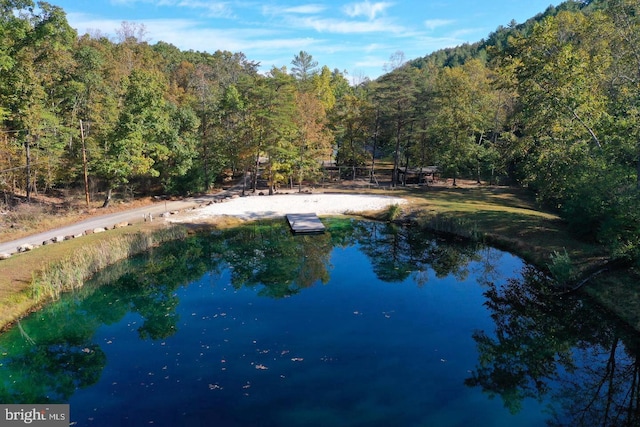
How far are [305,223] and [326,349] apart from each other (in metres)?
16.4

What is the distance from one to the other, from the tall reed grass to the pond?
26.1 inches

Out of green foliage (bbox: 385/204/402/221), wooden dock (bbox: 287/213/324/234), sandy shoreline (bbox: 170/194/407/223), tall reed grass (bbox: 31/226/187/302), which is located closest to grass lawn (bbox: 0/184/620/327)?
tall reed grass (bbox: 31/226/187/302)

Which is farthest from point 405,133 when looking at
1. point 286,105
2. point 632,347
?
point 632,347

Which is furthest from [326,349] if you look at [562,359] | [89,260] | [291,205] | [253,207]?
[291,205]

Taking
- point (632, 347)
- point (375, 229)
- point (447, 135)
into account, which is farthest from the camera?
point (447, 135)

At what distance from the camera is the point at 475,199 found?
3566 centimetres

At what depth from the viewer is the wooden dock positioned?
28938mm

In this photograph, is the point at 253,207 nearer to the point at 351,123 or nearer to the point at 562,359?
the point at 351,123

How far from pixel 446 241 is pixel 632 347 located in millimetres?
13021

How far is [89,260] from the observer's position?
2066 cm

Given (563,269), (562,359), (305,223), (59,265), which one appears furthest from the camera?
(305,223)

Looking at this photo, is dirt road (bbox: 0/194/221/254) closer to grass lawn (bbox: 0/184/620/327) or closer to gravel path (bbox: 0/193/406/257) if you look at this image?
gravel path (bbox: 0/193/406/257)

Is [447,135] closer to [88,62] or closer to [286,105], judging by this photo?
[286,105]

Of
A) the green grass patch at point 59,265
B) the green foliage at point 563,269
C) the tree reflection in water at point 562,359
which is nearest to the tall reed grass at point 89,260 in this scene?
the green grass patch at point 59,265
